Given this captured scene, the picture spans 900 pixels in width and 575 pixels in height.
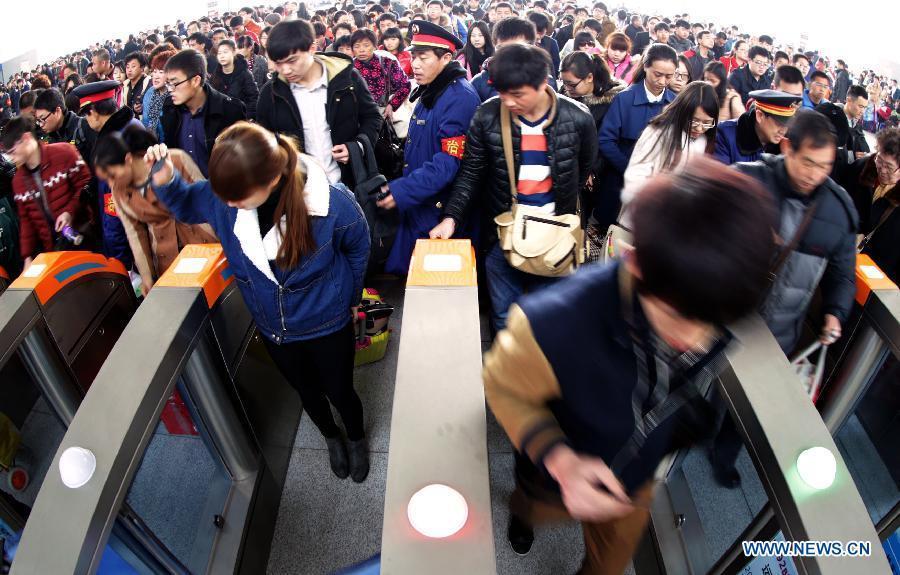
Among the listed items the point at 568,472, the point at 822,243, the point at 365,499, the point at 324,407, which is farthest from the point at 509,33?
the point at 568,472

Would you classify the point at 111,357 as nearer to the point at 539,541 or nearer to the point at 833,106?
the point at 539,541

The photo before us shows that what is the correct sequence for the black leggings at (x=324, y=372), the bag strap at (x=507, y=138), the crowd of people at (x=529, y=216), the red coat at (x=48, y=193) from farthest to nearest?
the red coat at (x=48, y=193) → the bag strap at (x=507, y=138) → the black leggings at (x=324, y=372) → the crowd of people at (x=529, y=216)

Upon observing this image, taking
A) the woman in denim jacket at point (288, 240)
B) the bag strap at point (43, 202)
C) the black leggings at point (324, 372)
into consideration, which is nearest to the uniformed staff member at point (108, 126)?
the bag strap at point (43, 202)

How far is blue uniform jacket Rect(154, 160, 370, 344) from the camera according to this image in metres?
1.72

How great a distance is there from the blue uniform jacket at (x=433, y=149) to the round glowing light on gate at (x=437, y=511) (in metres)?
1.60

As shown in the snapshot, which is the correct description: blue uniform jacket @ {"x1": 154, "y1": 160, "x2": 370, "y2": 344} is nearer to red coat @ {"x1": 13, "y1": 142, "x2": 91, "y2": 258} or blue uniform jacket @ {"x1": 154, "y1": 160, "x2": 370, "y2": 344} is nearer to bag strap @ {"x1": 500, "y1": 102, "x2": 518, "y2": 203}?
bag strap @ {"x1": 500, "y1": 102, "x2": 518, "y2": 203}

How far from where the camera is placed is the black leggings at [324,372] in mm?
1988

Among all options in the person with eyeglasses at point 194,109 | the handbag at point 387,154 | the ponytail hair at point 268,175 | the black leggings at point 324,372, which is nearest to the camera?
the ponytail hair at point 268,175

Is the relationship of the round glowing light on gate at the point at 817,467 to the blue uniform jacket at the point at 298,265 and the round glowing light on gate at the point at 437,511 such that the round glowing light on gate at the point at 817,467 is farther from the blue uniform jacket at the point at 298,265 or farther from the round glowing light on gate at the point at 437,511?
the blue uniform jacket at the point at 298,265

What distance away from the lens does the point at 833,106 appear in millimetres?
3785

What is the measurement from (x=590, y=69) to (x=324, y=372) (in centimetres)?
256

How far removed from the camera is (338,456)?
2.30m

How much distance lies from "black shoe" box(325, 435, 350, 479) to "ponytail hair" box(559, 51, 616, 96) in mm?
2594

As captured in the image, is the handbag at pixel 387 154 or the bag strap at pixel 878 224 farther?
the handbag at pixel 387 154
